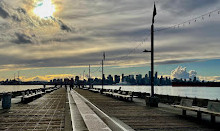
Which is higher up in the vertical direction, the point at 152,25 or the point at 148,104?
the point at 152,25

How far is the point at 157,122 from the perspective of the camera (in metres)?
13.3

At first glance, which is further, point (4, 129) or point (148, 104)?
point (148, 104)

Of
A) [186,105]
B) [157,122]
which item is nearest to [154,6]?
[186,105]

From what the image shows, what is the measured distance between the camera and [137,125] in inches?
490

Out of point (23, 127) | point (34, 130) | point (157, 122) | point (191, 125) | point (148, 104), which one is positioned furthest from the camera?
point (148, 104)

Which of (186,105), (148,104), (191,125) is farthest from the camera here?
(148,104)

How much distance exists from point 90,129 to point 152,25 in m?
13.4

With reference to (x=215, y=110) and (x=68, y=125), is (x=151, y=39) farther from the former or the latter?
(x=68, y=125)

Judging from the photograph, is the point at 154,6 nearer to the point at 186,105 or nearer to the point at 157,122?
the point at 186,105

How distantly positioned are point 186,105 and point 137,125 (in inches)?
178

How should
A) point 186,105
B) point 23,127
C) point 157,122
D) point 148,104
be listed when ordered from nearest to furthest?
1. point 23,127
2. point 157,122
3. point 186,105
4. point 148,104

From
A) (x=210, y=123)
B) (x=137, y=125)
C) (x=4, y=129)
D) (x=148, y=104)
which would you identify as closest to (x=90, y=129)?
(x=137, y=125)

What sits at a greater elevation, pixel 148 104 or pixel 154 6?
pixel 154 6

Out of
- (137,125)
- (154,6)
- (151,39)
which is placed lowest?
(137,125)
